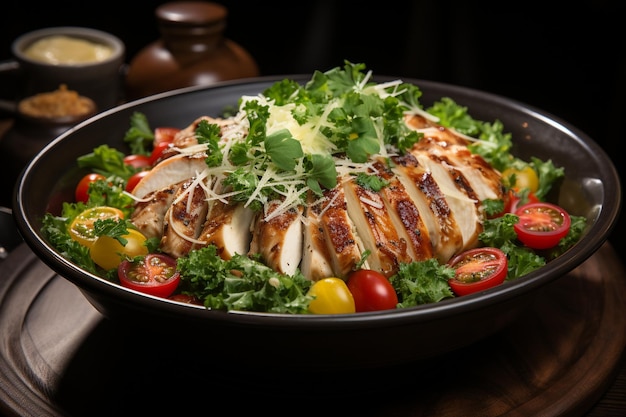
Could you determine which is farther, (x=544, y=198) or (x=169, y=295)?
(x=544, y=198)

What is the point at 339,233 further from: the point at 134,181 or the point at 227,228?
the point at 134,181

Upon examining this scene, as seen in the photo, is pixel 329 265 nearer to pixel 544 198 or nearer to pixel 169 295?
pixel 169 295

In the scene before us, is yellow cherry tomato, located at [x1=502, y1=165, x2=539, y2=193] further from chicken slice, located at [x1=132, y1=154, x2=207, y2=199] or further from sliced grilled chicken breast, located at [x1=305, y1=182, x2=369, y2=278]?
chicken slice, located at [x1=132, y1=154, x2=207, y2=199]

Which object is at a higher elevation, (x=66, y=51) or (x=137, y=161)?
(x=137, y=161)

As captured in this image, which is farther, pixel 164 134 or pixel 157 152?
pixel 164 134

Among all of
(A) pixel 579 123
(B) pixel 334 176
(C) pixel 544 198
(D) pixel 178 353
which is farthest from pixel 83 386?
(A) pixel 579 123

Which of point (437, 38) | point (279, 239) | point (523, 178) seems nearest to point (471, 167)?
point (523, 178)

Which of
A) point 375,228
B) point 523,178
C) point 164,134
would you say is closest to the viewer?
point 375,228
